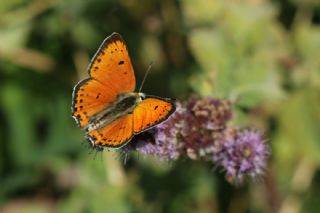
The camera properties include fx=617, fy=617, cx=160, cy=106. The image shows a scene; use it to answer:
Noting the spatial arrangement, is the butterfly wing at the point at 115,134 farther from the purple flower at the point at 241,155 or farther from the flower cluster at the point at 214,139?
the purple flower at the point at 241,155

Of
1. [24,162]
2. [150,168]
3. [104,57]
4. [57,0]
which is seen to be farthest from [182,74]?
[104,57]

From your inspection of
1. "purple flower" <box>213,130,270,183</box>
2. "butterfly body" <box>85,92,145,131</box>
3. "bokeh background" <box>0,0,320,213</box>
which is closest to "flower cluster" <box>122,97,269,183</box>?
"purple flower" <box>213,130,270,183</box>

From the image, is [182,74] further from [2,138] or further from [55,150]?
[2,138]

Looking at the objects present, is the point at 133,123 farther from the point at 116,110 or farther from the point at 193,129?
the point at 193,129

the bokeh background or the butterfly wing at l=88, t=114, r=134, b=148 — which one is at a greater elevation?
the butterfly wing at l=88, t=114, r=134, b=148

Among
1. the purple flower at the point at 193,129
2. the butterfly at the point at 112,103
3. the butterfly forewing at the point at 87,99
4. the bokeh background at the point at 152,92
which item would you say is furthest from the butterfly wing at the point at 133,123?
the bokeh background at the point at 152,92

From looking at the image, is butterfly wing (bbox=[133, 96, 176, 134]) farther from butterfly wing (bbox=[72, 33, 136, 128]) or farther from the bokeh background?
the bokeh background

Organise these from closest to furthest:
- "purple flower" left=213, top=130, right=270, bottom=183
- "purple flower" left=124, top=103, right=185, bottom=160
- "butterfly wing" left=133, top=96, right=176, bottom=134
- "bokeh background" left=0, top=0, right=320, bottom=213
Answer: "butterfly wing" left=133, top=96, right=176, bottom=134 < "purple flower" left=124, top=103, right=185, bottom=160 < "purple flower" left=213, top=130, right=270, bottom=183 < "bokeh background" left=0, top=0, right=320, bottom=213
